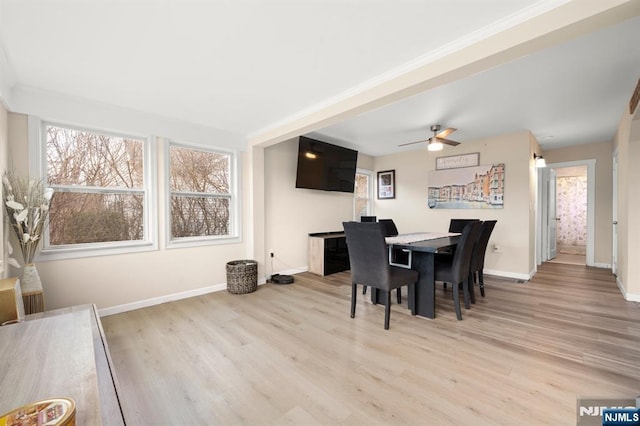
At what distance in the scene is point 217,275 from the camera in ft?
12.5

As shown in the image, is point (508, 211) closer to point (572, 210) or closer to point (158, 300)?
point (572, 210)

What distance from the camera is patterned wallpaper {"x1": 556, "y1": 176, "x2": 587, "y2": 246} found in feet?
24.0

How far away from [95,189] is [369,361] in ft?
10.8

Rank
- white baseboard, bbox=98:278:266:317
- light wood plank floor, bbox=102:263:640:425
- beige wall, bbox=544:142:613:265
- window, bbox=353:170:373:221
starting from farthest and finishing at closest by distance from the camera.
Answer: window, bbox=353:170:373:221 → beige wall, bbox=544:142:613:265 → white baseboard, bbox=98:278:266:317 → light wood plank floor, bbox=102:263:640:425

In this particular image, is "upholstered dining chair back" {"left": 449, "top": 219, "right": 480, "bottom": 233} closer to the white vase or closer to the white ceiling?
the white ceiling

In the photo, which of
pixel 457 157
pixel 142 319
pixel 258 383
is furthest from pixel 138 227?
pixel 457 157

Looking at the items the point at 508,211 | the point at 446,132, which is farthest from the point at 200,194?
the point at 508,211

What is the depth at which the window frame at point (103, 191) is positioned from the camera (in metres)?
2.58

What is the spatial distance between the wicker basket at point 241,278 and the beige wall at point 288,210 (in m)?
0.66

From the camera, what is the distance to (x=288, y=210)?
4707 mm

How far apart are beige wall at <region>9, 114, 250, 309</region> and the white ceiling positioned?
2.97 feet

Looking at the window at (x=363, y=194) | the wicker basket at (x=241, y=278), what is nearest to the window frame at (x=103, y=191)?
the wicker basket at (x=241, y=278)

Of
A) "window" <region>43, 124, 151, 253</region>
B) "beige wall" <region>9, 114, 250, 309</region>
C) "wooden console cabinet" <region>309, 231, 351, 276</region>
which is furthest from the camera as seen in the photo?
"wooden console cabinet" <region>309, 231, 351, 276</region>

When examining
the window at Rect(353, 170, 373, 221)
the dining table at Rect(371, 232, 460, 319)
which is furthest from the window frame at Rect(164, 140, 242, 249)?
the window at Rect(353, 170, 373, 221)
